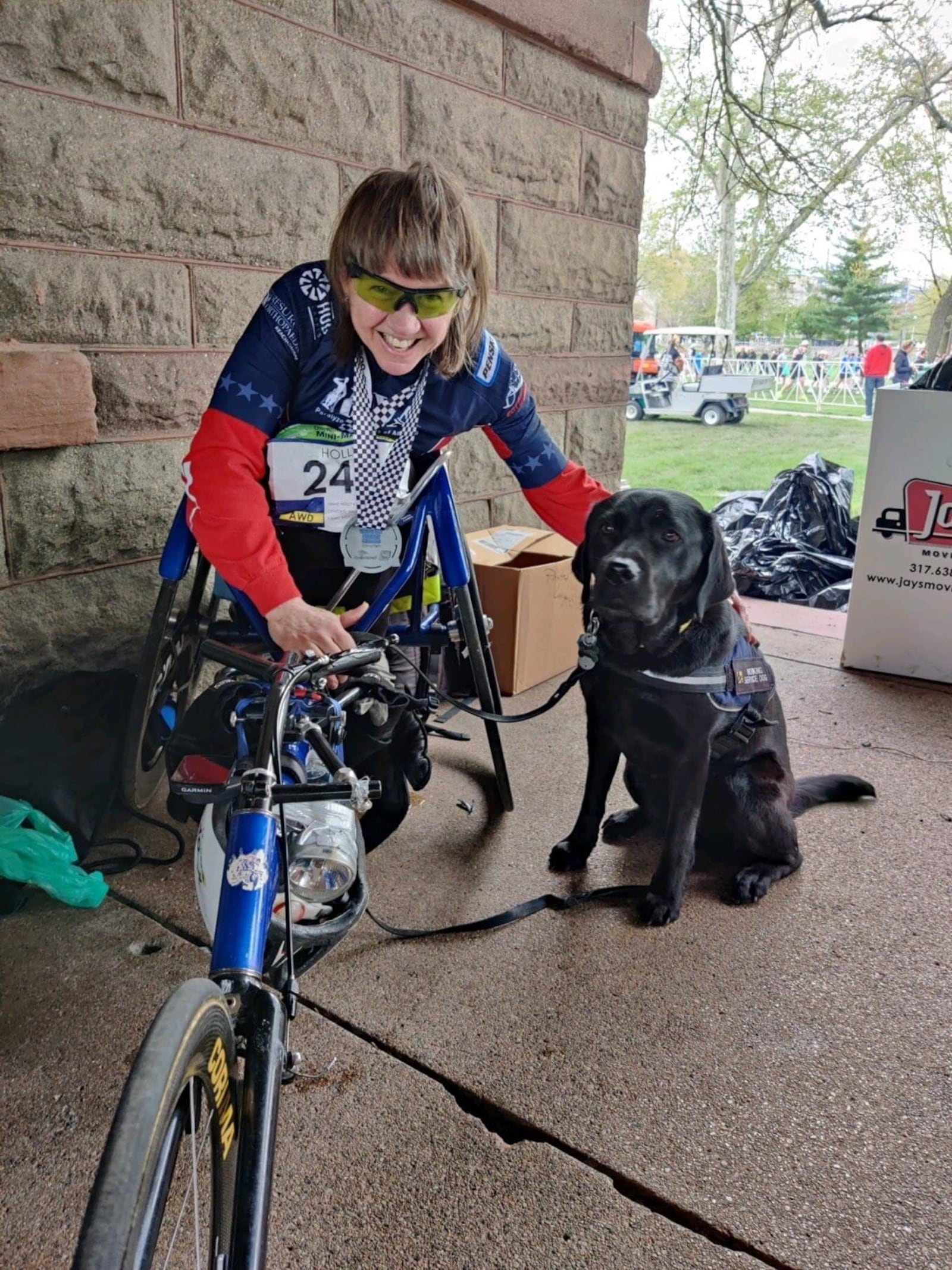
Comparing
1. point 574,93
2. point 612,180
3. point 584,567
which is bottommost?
point 584,567

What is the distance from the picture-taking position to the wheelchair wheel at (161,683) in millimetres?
2254

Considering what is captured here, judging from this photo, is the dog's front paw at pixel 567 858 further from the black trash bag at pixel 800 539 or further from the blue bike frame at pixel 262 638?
the black trash bag at pixel 800 539

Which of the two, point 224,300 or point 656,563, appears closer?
point 656,563

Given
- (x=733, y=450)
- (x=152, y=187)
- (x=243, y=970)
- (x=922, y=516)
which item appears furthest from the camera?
(x=733, y=450)

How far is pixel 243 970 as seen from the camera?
111cm

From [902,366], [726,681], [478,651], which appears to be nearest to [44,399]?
[478,651]

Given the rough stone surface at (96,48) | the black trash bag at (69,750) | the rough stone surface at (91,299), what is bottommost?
the black trash bag at (69,750)

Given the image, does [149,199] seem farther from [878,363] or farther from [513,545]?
[878,363]

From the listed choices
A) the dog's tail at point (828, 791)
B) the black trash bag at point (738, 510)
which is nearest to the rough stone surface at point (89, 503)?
the dog's tail at point (828, 791)

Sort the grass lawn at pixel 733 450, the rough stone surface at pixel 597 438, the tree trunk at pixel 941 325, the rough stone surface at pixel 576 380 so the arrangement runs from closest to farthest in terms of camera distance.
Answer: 1. the rough stone surface at pixel 576 380
2. the rough stone surface at pixel 597 438
3. the grass lawn at pixel 733 450
4. the tree trunk at pixel 941 325

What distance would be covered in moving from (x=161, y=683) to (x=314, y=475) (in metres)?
0.69

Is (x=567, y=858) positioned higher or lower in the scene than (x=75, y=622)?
lower

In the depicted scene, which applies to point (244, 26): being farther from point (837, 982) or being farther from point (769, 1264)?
point (769, 1264)

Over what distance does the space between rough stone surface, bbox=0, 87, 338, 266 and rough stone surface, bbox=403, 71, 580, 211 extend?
1.67 ft
